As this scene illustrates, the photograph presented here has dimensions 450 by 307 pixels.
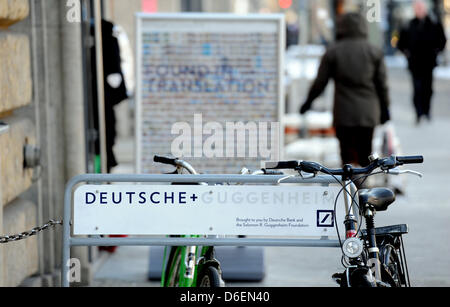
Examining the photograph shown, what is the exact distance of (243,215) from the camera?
381cm

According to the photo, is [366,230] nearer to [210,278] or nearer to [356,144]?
[210,278]

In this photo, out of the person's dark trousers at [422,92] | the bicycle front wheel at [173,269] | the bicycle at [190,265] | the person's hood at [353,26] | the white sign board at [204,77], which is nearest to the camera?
the bicycle at [190,265]

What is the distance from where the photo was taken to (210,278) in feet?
13.4

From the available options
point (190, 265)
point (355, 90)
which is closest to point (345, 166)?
point (190, 265)

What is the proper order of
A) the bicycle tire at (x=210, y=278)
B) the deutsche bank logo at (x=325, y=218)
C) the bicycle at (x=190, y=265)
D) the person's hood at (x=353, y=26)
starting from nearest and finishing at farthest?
1. the deutsche bank logo at (x=325, y=218)
2. the bicycle tire at (x=210, y=278)
3. the bicycle at (x=190, y=265)
4. the person's hood at (x=353, y=26)

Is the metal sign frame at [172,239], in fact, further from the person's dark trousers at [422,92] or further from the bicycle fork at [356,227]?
the person's dark trousers at [422,92]

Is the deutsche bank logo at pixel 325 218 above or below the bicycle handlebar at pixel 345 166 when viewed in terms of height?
below

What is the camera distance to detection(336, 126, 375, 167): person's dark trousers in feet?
26.4

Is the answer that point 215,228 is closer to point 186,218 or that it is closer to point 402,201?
point 186,218

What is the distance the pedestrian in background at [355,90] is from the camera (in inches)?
316

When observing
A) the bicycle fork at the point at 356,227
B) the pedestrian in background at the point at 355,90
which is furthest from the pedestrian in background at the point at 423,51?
the bicycle fork at the point at 356,227

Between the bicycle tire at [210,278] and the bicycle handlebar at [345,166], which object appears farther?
the bicycle tire at [210,278]

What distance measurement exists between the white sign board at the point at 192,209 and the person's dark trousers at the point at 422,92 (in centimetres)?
1295
